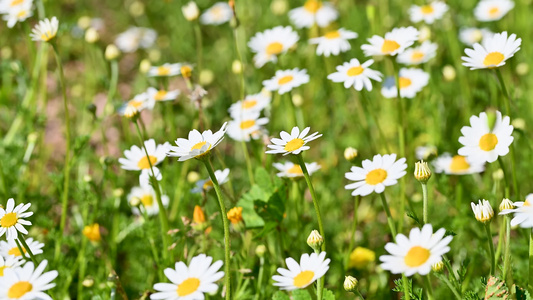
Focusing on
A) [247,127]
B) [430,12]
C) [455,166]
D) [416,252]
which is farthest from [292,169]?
[430,12]

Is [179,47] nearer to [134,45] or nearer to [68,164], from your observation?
[134,45]

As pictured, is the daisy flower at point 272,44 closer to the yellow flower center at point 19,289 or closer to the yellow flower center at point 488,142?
the yellow flower center at point 488,142

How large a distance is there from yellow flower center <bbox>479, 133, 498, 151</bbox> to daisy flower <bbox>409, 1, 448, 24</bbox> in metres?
1.35

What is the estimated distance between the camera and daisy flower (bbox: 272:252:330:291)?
1399mm

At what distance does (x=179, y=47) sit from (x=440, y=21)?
1.82 meters

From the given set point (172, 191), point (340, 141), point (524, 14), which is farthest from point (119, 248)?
point (524, 14)

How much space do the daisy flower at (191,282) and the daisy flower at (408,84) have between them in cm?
130

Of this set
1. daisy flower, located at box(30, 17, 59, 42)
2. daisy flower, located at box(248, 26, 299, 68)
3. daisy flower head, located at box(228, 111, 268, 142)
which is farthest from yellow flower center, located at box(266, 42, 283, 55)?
daisy flower, located at box(30, 17, 59, 42)

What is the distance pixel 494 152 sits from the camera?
1.65m

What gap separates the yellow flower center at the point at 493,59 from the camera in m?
1.78

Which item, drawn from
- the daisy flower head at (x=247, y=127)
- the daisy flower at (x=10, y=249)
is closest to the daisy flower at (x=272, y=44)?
the daisy flower head at (x=247, y=127)

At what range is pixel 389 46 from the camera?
2055 millimetres

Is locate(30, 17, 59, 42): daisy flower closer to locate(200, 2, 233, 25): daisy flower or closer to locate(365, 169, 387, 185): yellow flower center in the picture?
locate(365, 169, 387, 185): yellow flower center

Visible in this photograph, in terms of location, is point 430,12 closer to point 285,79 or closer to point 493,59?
point 285,79
